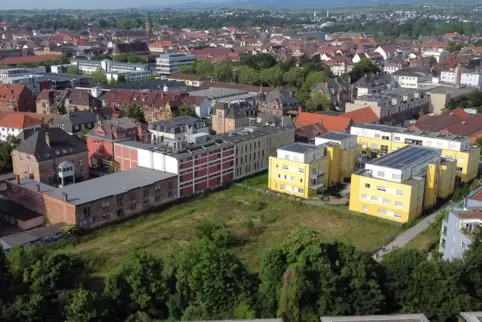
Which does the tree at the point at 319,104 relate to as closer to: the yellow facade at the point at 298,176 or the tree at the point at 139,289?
the yellow facade at the point at 298,176

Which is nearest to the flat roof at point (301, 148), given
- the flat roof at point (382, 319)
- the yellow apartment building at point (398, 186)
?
the yellow apartment building at point (398, 186)

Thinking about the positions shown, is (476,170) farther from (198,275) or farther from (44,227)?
(44,227)

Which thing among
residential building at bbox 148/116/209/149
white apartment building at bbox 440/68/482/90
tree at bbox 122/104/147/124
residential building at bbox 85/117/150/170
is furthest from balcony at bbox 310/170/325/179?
white apartment building at bbox 440/68/482/90

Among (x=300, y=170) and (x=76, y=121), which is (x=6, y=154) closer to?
(x=76, y=121)

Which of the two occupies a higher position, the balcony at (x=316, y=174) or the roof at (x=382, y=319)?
the roof at (x=382, y=319)

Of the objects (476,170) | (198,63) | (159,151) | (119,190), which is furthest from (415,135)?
(198,63)

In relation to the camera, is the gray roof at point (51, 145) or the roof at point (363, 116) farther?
the roof at point (363, 116)

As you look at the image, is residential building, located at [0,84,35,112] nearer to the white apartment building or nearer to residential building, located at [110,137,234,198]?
residential building, located at [110,137,234,198]
